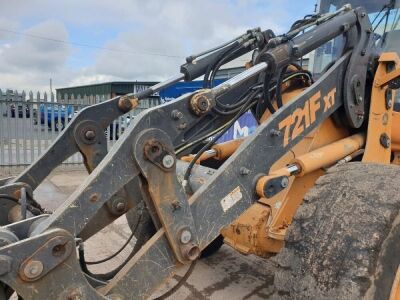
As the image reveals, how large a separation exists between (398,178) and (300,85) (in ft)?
3.98

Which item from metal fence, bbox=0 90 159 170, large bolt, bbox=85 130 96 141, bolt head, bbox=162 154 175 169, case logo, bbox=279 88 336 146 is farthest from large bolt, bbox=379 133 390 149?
metal fence, bbox=0 90 159 170

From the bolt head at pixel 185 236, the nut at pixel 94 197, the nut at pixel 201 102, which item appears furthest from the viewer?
the nut at pixel 201 102

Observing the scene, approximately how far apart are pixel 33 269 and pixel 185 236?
65cm

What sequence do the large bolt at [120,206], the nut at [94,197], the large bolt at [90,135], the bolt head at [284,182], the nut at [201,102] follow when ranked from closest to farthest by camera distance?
the nut at [94,197]
the nut at [201,102]
the bolt head at [284,182]
the large bolt at [120,206]
the large bolt at [90,135]

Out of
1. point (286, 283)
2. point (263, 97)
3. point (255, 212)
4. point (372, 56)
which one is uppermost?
point (372, 56)

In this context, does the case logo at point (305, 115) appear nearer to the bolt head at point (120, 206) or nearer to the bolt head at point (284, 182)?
the bolt head at point (284, 182)

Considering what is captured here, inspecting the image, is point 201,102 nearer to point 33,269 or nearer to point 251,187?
point 251,187

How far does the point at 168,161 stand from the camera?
69.9 inches

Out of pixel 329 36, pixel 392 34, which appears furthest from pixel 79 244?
pixel 392 34

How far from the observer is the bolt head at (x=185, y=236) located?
1842mm

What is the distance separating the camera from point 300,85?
3066 millimetres

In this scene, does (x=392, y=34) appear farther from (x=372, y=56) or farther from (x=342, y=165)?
(x=342, y=165)

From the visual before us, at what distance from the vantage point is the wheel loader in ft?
5.66

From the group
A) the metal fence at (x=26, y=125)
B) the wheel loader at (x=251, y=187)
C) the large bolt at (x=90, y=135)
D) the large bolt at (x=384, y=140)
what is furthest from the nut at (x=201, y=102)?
the metal fence at (x=26, y=125)
